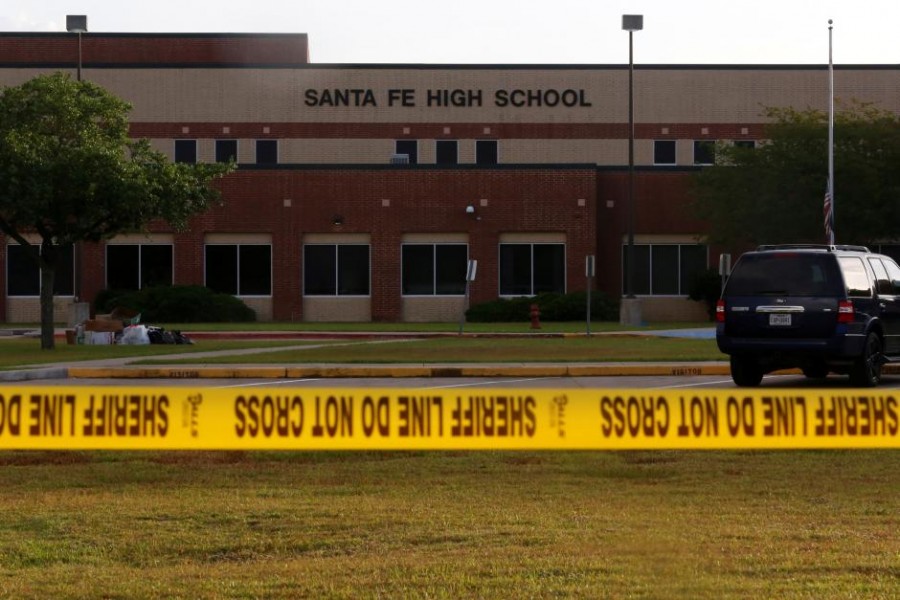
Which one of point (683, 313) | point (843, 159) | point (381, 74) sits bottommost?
point (683, 313)

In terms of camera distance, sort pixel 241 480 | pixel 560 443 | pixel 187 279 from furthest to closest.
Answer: pixel 187 279 → pixel 241 480 → pixel 560 443

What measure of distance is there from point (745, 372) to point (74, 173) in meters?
15.0

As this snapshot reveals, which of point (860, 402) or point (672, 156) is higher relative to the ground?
point (672, 156)

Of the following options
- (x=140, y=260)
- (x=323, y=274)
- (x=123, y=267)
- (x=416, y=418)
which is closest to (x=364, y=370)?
(x=416, y=418)

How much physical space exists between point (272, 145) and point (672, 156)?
53.8ft

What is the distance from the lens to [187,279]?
176 feet

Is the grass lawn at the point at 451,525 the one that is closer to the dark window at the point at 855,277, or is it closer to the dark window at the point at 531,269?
the dark window at the point at 855,277

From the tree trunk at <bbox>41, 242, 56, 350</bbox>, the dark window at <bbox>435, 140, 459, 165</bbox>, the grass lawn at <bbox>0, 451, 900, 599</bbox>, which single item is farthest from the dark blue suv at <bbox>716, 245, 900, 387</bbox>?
the dark window at <bbox>435, 140, 459, 165</bbox>

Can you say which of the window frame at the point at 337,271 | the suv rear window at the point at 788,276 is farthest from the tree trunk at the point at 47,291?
the window frame at the point at 337,271

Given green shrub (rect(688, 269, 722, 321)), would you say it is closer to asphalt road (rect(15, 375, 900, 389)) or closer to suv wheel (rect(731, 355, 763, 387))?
asphalt road (rect(15, 375, 900, 389))

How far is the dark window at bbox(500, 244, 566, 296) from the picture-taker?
53969 millimetres

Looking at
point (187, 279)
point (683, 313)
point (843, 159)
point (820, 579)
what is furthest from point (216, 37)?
point (820, 579)

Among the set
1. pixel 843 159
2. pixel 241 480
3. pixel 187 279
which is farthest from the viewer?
pixel 187 279

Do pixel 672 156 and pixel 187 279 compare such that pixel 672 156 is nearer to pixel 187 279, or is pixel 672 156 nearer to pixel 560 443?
pixel 187 279
